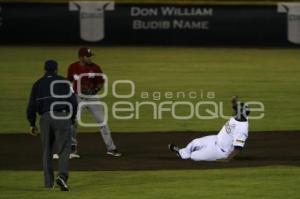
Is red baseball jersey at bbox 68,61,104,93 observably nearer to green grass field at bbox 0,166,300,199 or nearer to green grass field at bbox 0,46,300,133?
green grass field at bbox 0,166,300,199

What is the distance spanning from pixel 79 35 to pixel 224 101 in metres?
13.3

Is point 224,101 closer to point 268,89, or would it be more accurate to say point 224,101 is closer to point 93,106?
point 268,89

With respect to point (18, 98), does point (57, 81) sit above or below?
above

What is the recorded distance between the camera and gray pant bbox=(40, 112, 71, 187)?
463 inches

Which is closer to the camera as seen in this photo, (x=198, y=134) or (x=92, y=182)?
(x=92, y=182)

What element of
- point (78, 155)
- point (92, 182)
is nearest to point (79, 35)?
point (78, 155)

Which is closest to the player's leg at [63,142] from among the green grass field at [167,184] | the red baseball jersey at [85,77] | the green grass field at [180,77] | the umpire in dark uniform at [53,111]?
the umpire in dark uniform at [53,111]

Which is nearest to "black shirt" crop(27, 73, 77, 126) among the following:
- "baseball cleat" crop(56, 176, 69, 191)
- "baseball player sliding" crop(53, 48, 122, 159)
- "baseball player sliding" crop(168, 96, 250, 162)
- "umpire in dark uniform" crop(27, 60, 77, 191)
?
"umpire in dark uniform" crop(27, 60, 77, 191)

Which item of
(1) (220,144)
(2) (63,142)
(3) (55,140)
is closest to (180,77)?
(1) (220,144)

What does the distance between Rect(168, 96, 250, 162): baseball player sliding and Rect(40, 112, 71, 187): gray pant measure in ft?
10.2

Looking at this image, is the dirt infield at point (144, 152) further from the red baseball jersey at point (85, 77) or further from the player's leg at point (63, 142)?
the player's leg at point (63, 142)

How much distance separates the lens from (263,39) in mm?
34625

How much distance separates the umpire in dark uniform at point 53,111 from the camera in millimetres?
11844

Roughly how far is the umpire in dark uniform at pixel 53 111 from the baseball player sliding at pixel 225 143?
303cm
